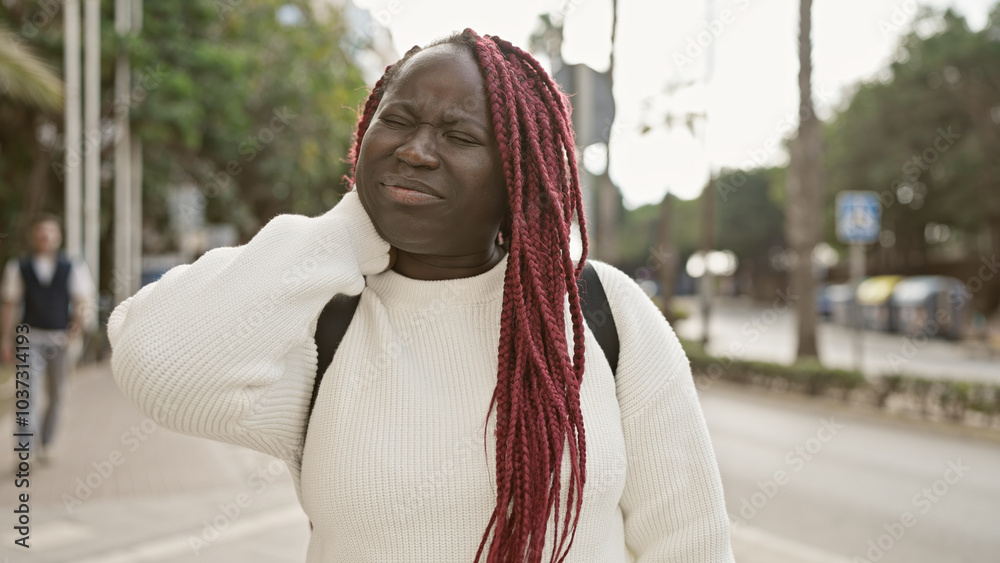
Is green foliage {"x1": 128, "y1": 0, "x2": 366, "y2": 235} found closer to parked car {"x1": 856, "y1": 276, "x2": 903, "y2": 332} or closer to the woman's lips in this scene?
the woman's lips

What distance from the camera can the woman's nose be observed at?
137 cm

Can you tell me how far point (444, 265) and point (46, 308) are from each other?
602cm

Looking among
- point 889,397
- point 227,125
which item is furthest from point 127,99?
point 889,397

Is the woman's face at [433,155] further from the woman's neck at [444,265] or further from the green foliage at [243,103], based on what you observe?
the green foliage at [243,103]

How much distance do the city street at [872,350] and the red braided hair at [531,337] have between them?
9831 mm

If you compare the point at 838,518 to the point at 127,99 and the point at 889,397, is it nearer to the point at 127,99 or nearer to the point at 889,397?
the point at 889,397

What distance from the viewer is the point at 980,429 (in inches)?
344

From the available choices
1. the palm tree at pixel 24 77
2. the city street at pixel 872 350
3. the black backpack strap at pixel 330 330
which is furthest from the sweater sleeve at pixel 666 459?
the city street at pixel 872 350

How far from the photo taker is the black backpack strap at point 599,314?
5.13 ft

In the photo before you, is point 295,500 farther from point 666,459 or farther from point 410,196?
point 410,196

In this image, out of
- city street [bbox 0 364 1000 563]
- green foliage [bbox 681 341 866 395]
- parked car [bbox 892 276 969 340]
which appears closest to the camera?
city street [bbox 0 364 1000 563]

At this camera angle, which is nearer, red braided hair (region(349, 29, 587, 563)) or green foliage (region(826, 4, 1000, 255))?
red braided hair (region(349, 29, 587, 563))

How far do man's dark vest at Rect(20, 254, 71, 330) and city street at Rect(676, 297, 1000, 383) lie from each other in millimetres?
8820

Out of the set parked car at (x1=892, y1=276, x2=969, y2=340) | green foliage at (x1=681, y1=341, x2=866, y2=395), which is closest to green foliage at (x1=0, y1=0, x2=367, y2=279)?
green foliage at (x1=681, y1=341, x2=866, y2=395)
